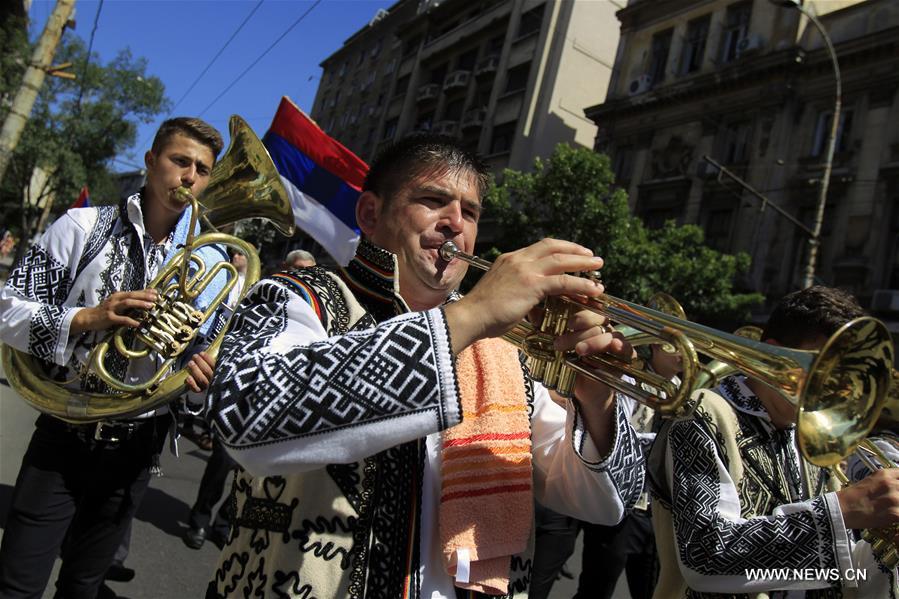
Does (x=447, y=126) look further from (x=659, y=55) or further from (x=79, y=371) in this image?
(x=79, y=371)

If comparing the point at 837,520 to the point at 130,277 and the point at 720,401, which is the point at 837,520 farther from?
the point at 130,277

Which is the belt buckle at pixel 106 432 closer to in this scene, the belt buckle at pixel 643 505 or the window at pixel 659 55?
the belt buckle at pixel 643 505

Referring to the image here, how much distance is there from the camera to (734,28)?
21.6 m

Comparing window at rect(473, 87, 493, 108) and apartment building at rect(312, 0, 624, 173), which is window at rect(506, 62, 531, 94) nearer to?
apartment building at rect(312, 0, 624, 173)

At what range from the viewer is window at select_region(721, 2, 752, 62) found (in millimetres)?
21266

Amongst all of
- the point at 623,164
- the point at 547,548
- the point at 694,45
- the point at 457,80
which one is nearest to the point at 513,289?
the point at 547,548

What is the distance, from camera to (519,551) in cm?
172

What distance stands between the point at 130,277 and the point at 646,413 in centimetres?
330

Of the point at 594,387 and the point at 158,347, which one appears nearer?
the point at 594,387

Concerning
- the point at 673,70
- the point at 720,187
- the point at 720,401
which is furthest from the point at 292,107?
the point at 673,70

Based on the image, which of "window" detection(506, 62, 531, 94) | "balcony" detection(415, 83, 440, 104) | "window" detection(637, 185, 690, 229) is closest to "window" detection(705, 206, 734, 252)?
"window" detection(637, 185, 690, 229)

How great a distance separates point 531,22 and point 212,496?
95.8 ft

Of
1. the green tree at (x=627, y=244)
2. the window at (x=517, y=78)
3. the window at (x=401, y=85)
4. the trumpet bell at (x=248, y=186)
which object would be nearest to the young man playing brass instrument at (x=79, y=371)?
the trumpet bell at (x=248, y=186)

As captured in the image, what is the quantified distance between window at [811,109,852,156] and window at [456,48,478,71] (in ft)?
61.4
